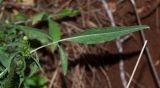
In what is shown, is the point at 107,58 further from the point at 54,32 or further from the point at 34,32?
the point at 34,32

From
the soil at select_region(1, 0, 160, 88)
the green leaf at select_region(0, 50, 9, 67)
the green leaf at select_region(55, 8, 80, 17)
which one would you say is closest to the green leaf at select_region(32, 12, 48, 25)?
the green leaf at select_region(55, 8, 80, 17)

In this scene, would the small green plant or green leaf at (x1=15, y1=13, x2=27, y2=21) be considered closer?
the small green plant

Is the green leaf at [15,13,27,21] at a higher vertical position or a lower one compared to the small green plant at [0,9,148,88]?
higher

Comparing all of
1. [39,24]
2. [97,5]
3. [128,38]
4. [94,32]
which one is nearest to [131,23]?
[128,38]

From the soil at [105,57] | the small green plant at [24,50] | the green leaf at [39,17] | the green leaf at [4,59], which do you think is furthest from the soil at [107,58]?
the green leaf at [4,59]

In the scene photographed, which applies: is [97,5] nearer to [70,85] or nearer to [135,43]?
[135,43]

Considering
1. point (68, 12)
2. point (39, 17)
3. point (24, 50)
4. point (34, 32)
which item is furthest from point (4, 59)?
point (68, 12)

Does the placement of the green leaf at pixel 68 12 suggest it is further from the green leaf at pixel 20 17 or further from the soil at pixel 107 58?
the green leaf at pixel 20 17

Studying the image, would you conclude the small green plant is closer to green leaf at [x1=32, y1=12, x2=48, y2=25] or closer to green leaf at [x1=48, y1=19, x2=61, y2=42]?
green leaf at [x1=48, y1=19, x2=61, y2=42]
